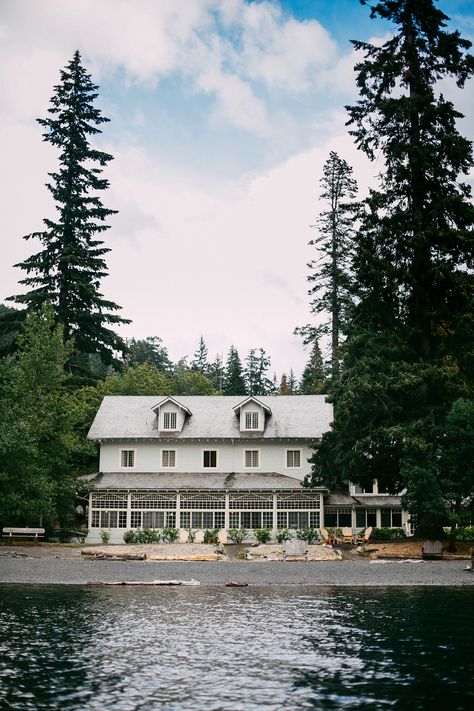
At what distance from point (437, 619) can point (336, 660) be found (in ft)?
16.9

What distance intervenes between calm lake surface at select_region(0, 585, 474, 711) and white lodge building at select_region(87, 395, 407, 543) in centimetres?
2199

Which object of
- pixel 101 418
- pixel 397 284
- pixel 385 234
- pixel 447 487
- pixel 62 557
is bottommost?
pixel 62 557

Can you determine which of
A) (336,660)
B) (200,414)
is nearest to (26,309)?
(200,414)

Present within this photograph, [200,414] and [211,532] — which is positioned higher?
[200,414]

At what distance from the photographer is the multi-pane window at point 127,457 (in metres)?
46.8

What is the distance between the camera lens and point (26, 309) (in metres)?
53.8

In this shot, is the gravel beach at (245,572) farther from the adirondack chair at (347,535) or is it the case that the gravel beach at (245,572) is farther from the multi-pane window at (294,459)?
the multi-pane window at (294,459)

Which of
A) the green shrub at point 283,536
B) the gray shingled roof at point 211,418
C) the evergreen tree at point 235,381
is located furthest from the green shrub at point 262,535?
the evergreen tree at point 235,381

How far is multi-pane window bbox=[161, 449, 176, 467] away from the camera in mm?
46656

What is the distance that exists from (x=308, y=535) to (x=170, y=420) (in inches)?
477

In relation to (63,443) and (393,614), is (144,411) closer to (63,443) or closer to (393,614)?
(63,443)

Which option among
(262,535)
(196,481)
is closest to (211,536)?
(262,535)

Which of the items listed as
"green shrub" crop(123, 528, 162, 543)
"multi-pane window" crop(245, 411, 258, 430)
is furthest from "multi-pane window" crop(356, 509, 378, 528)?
"green shrub" crop(123, 528, 162, 543)

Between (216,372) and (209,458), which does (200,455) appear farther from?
(216,372)
